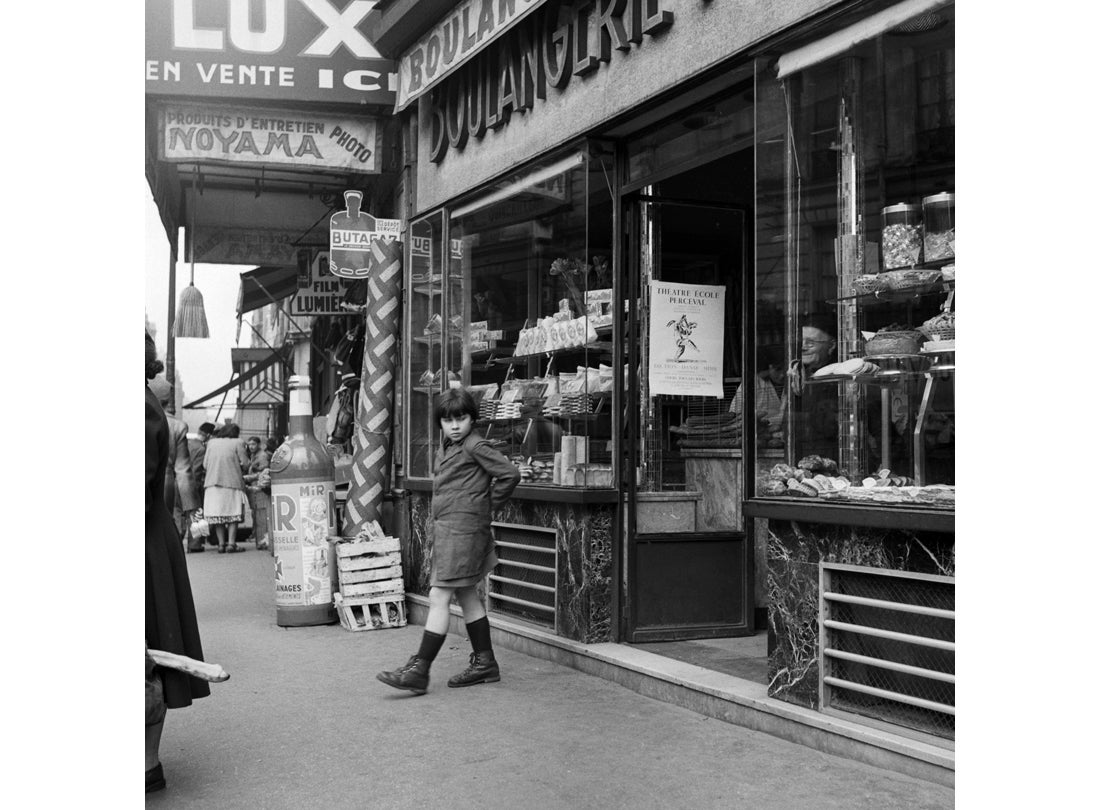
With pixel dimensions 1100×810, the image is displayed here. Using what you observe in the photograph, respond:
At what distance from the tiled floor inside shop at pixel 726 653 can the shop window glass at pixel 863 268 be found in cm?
128

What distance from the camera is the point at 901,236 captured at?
5520 millimetres

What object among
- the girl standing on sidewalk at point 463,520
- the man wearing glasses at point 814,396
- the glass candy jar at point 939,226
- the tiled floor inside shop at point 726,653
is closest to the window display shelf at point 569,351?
the girl standing on sidewalk at point 463,520

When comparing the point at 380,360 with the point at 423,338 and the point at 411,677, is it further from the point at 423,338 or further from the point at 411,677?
the point at 411,677

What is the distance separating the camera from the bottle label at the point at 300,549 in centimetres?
940

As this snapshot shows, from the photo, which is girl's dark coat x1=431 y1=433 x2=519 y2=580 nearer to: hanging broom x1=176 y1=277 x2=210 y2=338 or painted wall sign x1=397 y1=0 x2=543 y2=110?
painted wall sign x1=397 y1=0 x2=543 y2=110

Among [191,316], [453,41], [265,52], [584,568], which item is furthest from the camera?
[191,316]

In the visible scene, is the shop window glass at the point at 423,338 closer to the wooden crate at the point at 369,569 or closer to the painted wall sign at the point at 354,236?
the painted wall sign at the point at 354,236

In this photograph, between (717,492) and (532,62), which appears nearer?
(717,492)

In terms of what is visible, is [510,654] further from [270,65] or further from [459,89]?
[270,65]

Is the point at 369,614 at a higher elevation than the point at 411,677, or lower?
lower

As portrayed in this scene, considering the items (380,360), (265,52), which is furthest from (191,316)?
(380,360)

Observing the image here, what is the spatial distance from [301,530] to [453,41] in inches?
160
